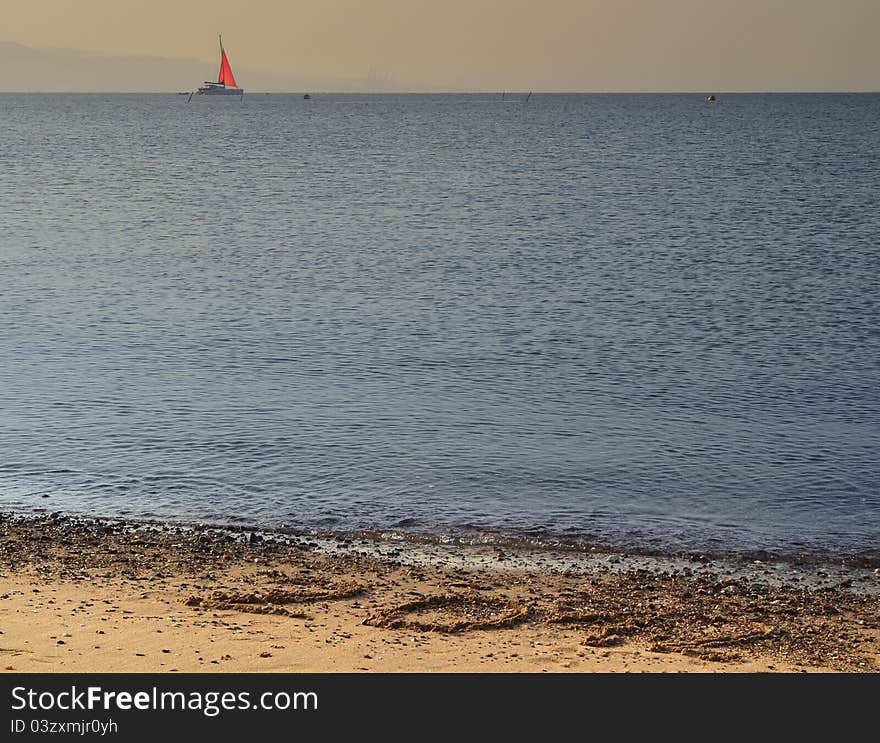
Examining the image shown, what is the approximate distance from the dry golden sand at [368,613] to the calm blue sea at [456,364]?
192cm

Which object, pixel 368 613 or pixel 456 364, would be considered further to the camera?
pixel 456 364

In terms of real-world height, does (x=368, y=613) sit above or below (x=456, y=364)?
below

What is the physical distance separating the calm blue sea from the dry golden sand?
6.31 feet

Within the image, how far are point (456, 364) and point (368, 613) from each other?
15678mm

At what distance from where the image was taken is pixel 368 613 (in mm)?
13969

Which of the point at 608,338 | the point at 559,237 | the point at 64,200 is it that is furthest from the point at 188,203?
the point at 608,338

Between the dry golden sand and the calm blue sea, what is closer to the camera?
the dry golden sand

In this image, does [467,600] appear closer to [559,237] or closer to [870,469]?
[870,469]

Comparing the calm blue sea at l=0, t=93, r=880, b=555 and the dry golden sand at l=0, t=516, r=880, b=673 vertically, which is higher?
the calm blue sea at l=0, t=93, r=880, b=555

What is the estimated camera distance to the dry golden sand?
1219 centimetres

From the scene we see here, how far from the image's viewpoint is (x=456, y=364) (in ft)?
96.2

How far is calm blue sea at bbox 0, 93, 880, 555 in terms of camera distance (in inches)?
762

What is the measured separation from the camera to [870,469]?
21.1 m

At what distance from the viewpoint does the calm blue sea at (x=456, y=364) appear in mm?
19359
